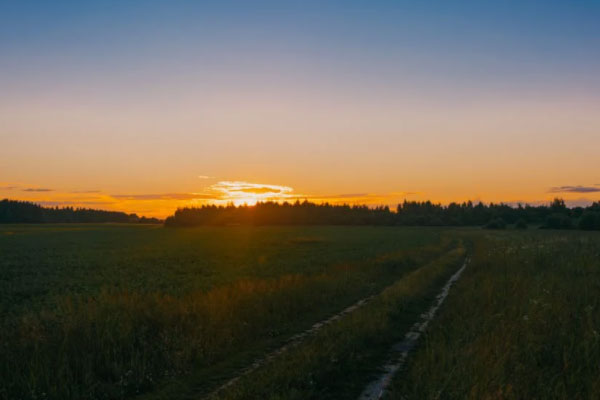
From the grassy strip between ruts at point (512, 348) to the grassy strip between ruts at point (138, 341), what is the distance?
424 cm

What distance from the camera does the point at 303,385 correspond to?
8.23m

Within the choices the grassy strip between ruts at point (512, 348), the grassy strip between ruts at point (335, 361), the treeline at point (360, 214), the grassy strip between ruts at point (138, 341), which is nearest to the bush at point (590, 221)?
the treeline at point (360, 214)

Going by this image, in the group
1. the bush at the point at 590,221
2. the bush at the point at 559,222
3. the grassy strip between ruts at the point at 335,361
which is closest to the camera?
the grassy strip between ruts at the point at 335,361

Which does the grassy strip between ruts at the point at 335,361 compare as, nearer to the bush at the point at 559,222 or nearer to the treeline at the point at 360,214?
the bush at the point at 559,222

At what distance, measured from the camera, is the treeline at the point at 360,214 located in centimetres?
16000

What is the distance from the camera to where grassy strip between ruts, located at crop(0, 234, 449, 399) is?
855 cm

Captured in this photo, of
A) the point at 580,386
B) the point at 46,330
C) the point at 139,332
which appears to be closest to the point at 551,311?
the point at 580,386

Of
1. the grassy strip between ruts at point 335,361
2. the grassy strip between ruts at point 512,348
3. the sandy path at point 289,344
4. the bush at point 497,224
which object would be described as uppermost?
the grassy strip between ruts at point 512,348

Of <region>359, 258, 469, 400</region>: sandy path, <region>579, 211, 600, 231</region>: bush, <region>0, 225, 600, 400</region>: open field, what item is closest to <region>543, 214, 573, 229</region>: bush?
<region>579, 211, 600, 231</region>: bush

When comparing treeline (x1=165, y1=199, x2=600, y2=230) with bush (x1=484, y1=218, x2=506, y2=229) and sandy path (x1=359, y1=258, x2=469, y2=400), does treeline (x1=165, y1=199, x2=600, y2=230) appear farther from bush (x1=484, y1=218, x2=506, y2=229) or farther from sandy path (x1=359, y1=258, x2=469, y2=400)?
sandy path (x1=359, y1=258, x2=469, y2=400)

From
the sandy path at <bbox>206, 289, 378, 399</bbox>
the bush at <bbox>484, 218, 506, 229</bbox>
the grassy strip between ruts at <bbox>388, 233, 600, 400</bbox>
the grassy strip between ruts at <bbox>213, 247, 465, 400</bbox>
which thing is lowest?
the bush at <bbox>484, 218, 506, 229</bbox>

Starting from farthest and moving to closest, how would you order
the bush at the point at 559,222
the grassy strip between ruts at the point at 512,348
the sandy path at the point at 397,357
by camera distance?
the bush at the point at 559,222, the sandy path at the point at 397,357, the grassy strip between ruts at the point at 512,348

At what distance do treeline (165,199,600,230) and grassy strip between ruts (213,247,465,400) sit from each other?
14912 centimetres

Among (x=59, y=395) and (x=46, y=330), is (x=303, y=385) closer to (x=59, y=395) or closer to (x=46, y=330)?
(x=59, y=395)
